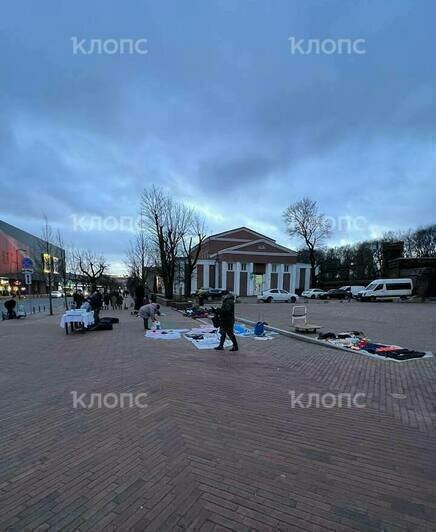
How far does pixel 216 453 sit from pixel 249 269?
49430 millimetres

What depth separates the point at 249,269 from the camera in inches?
2058

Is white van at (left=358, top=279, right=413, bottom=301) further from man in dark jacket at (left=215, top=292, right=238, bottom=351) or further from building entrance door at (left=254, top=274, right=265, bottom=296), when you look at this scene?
man in dark jacket at (left=215, top=292, right=238, bottom=351)

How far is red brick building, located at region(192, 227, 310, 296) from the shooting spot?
51.0 metres

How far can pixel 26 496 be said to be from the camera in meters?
2.57

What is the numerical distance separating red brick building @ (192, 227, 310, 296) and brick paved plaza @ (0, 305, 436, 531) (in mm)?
44603

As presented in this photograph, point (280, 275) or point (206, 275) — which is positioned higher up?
point (280, 275)

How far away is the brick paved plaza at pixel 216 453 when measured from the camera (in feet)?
7.77

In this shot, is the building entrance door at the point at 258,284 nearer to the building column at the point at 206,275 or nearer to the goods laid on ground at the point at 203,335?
the building column at the point at 206,275

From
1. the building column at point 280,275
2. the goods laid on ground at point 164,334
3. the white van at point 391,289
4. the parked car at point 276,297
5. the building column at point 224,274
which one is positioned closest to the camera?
the goods laid on ground at point 164,334

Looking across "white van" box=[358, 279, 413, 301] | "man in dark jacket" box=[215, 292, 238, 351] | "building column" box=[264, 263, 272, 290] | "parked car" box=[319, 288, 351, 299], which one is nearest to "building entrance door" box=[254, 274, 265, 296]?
"building column" box=[264, 263, 272, 290]

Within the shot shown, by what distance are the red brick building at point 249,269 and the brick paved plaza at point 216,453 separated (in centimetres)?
4460

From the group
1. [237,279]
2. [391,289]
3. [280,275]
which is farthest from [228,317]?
[280,275]

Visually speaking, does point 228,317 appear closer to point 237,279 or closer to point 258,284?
point 237,279

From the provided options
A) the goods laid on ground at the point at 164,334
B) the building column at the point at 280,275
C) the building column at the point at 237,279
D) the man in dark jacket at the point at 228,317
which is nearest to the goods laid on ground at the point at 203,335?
the goods laid on ground at the point at 164,334
